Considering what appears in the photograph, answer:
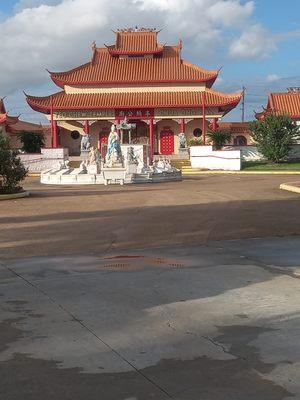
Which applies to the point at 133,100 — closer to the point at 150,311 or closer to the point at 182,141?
the point at 182,141

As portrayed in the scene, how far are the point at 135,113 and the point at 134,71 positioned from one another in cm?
552

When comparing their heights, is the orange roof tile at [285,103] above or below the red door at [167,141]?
above

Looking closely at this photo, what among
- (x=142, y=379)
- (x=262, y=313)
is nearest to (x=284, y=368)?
(x=142, y=379)

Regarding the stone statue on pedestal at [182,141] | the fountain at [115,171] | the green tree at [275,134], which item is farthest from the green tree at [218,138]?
the fountain at [115,171]

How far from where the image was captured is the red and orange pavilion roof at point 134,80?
54.4 metres

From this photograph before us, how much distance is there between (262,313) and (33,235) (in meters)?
6.73

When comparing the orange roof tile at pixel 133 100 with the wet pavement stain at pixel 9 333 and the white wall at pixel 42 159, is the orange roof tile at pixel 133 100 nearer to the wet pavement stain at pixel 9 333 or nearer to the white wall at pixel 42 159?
the white wall at pixel 42 159

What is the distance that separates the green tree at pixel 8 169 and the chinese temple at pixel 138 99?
3285 cm

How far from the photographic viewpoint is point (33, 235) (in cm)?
1152

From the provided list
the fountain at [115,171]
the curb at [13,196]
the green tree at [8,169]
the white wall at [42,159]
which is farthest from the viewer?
the white wall at [42,159]

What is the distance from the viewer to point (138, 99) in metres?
55.3

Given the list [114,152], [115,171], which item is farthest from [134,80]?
[115,171]

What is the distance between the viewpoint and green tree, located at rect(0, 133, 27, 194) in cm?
2027

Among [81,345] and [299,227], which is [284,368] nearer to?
[81,345]
